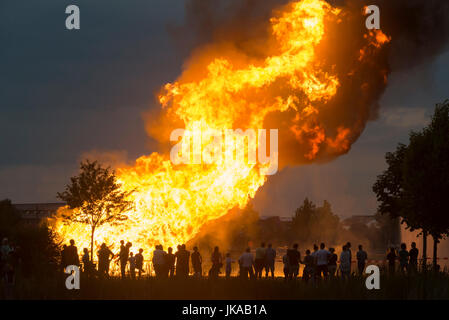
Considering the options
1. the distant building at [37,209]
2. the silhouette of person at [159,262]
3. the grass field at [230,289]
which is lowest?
the grass field at [230,289]

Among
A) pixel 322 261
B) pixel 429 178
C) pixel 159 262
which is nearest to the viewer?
pixel 322 261

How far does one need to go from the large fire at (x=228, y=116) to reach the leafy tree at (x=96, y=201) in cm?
91

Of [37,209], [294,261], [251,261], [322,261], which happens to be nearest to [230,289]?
[322,261]

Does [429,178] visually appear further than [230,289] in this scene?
Yes

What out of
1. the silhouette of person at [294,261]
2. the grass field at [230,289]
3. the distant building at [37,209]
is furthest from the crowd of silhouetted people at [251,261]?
the distant building at [37,209]

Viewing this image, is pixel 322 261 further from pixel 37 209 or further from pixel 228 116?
pixel 37 209

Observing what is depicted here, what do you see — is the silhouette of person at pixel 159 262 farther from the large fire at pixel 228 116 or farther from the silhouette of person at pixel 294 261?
the large fire at pixel 228 116

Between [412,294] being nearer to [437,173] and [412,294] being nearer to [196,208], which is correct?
[437,173]

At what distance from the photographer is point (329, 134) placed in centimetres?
4266

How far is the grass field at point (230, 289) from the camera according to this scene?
2308 centimetres

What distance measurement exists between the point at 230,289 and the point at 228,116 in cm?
2071

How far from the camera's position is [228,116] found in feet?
144
